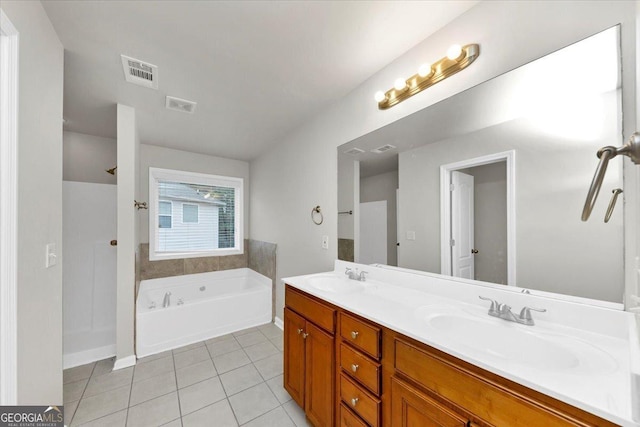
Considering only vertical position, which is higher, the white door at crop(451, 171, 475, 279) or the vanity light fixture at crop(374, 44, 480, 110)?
the vanity light fixture at crop(374, 44, 480, 110)

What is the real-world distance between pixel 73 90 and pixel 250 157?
83.2 inches

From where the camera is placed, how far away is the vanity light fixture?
125 centimetres

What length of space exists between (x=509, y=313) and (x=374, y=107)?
1.52m

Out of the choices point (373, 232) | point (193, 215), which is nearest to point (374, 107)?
point (373, 232)

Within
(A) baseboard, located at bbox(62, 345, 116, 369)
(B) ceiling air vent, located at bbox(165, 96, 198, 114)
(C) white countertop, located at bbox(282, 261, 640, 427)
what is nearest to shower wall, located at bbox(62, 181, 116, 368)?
(A) baseboard, located at bbox(62, 345, 116, 369)

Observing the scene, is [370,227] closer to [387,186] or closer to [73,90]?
[387,186]

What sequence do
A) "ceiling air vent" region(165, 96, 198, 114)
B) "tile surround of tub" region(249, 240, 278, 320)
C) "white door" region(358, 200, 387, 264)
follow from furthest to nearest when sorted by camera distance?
"tile surround of tub" region(249, 240, 278, 320) < "ceiling air vent" region(165, 96, 198, 114) < "white door" region(358, 200, 387, 264)

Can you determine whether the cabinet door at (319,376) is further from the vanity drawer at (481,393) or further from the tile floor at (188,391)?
the vanity drawer at (481,393)

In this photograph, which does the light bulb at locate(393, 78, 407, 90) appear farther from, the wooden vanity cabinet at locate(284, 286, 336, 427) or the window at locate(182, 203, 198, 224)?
the window at locate(182, 203, 198, 224)

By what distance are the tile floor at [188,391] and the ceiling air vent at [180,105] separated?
2.43 metres

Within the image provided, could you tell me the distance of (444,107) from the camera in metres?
1.38

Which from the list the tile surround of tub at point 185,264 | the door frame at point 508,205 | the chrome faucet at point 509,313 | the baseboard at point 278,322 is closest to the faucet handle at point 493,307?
the chrome faucet at point 509,313

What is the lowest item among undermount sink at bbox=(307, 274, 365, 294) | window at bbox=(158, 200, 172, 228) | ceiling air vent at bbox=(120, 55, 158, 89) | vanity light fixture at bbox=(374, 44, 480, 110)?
undermount sink at bbox=(307, 274, 365, 294)

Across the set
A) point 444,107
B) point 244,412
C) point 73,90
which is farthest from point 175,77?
point 244,412
